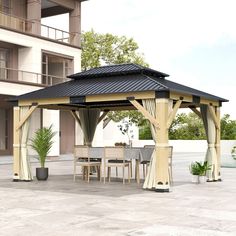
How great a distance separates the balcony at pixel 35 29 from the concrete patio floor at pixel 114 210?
1459 centimetres

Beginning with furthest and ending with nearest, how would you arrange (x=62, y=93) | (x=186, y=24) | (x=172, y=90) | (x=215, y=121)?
(x=186, y=24)
(x=215, y=121)
(x=62, y=93)
(x=172, y=90)

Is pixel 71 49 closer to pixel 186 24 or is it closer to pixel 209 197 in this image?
pixel 186 24

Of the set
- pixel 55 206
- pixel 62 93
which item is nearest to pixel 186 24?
pixel 62 93

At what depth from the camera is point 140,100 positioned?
1301 centimetres

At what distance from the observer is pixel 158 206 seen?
9.09 m

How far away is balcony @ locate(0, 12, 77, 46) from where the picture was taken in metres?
25.6

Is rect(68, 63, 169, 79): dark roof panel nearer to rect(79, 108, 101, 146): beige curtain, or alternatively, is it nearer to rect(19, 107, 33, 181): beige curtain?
rect(19, 107, 33, 181): beige curtain

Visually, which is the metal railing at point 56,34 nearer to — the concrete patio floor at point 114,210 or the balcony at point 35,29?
the balcony at point 35,29

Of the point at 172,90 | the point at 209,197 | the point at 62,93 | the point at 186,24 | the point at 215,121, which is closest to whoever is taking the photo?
the point at 209,197

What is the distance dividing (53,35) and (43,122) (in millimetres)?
5291

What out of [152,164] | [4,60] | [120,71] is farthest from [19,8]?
[152,164]

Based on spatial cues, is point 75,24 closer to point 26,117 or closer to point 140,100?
point 26,117

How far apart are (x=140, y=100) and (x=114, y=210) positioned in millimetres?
4935

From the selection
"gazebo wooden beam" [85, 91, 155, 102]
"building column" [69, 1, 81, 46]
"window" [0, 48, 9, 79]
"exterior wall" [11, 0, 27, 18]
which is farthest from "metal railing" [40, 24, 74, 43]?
"gazebo wooden beam" [85, 91, 155, 102]
